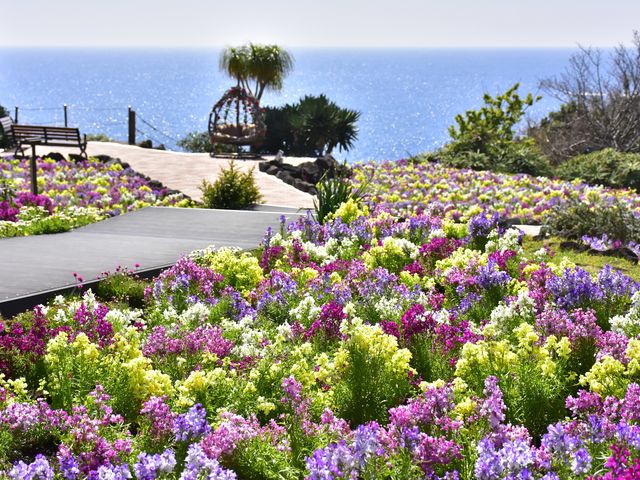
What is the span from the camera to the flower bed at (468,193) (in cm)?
1314

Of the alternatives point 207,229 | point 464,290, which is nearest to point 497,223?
point 464,290

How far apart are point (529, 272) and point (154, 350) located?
3.50 meters

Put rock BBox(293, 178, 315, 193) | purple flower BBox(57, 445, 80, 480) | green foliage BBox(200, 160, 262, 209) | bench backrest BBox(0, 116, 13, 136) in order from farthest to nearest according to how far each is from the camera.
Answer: bench backrest BBox(0, 116, 13, 136) → rock BBox(293, 178, 315, 193) → green foliage BBox(200, 160, 262, 209) → purple flower BBox(57, 445, 80, 480)

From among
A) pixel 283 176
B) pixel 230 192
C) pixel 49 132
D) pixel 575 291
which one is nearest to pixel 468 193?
pixel 230 192

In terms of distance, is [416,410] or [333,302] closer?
[416,410]

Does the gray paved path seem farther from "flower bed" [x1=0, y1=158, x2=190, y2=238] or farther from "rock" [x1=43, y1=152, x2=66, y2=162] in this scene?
"rock" [x1=43, y1=152, x2=66, y2=162]

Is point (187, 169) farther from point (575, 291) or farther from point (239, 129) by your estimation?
point (575, 291)

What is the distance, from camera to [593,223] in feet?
35.8

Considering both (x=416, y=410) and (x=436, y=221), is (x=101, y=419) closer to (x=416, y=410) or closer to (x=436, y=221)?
(x=416, y=410)

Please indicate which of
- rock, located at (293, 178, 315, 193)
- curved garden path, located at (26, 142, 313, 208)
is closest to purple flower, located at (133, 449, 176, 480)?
curved garden path, located at (26, 142, 313, 208)

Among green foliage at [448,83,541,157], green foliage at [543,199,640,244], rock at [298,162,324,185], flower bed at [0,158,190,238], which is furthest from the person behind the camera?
green foliage at [448,83,541,157]

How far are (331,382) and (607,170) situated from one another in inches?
631

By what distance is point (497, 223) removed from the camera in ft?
30.7

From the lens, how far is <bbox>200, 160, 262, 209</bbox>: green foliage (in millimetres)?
13703
